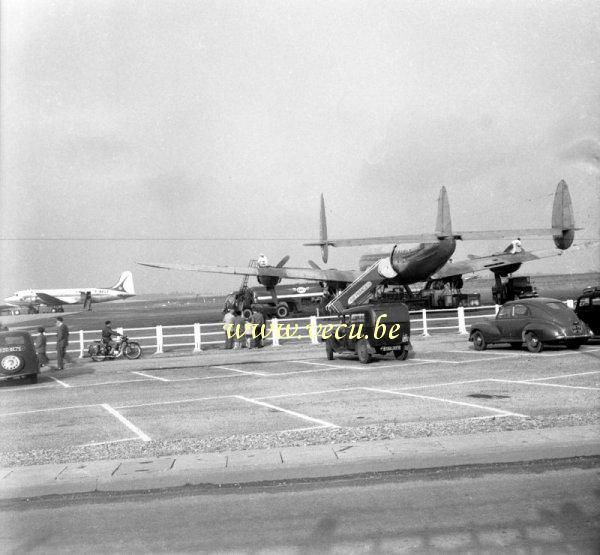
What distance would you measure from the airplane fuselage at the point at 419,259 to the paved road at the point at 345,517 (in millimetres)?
28166

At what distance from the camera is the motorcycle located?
2658cm

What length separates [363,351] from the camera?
64.3 feet

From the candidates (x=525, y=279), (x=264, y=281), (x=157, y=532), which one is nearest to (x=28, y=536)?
(x=157, y=532)

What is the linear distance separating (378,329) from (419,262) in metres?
17.2

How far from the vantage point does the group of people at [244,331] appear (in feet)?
93.1

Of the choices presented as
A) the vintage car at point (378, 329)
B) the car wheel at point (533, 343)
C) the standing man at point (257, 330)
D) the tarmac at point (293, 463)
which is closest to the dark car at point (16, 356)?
the vintage car at point (378, 329)

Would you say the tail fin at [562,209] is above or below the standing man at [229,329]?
above

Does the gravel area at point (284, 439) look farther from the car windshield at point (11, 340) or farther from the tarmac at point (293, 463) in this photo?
the car windshield at point (11, 340)

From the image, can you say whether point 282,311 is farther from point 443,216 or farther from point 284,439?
point 284,439

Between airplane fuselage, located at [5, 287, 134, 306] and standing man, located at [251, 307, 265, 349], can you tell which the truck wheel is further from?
airplane fuselage, located at [5, 287, 134, 306]

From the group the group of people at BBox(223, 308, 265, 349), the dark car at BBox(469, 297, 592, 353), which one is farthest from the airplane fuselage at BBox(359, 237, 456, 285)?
the dark car at BBox(469, 297, 592, 353)

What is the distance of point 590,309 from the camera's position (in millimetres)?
21484

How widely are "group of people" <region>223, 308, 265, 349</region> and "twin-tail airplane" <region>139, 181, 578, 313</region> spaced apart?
378 cm

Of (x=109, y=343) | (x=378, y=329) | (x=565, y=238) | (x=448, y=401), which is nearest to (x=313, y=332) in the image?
(x=109, y=343)
